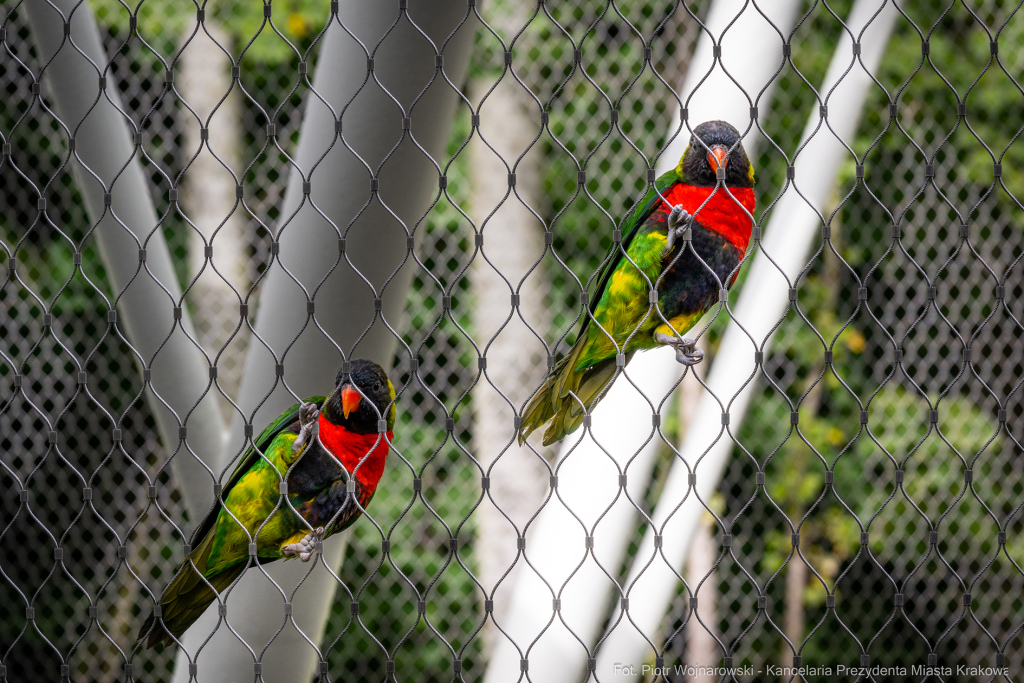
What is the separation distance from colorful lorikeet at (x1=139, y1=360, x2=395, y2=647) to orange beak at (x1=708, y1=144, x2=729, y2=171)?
57cm

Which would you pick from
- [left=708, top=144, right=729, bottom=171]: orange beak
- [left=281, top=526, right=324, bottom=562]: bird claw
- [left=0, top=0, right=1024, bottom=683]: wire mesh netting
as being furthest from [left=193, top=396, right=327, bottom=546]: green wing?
[left=0, top=0, right=1024, bottom=683]: wire mesh netting

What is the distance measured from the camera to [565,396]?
1310mm

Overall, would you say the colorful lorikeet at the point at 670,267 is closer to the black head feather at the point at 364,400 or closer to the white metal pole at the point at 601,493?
the black head feather at the point at 364,400

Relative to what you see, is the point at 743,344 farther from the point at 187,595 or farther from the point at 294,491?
the point at 187,595

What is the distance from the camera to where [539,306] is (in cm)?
337

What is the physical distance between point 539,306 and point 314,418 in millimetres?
2166

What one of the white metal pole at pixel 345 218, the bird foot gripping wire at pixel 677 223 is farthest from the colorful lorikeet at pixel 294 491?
the bird foot gripping wire at pixel 677 223

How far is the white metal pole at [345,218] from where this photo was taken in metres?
1.40

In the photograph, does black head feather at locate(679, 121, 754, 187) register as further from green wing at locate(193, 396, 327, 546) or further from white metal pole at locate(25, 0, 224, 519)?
white metal pole at locate(25, 0, 224, 519)

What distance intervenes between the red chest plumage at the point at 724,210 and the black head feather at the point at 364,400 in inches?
20.5

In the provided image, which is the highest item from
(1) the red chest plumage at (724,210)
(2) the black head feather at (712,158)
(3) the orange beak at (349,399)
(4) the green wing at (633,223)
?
(2) the black head feather at (712,158)

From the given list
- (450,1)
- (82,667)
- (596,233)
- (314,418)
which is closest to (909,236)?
(596,233)

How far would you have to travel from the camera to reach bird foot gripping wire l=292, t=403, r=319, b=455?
49.2 inches

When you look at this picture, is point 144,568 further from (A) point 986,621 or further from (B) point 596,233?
(A) point 986,621
